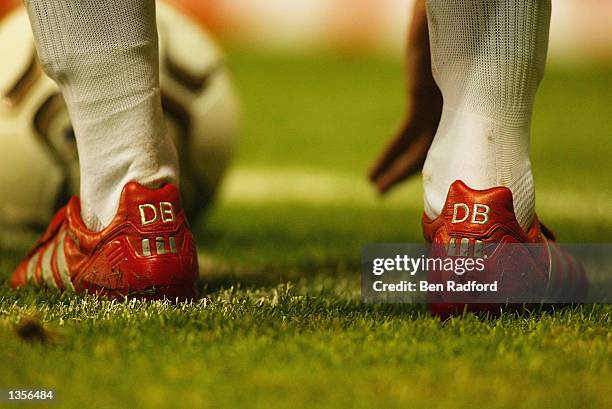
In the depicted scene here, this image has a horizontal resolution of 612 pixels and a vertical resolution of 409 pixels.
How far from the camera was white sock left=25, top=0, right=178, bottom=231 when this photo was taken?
1706 millimetres

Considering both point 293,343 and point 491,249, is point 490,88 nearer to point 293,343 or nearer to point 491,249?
point 491,249

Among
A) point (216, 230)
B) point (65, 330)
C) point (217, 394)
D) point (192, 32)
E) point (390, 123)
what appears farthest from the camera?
point (390, 123)

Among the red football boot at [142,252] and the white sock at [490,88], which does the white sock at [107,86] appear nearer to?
the red football boot at [142,252]

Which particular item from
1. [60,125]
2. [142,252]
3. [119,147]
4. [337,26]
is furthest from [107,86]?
[337,26]

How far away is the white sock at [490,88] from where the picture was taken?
5.57 feet

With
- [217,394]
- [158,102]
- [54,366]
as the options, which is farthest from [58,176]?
[217,394]

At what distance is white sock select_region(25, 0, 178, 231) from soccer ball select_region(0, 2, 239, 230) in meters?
0.78

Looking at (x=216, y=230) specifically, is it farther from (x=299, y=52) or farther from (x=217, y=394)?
(x=299, y=52)

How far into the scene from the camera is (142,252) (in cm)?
172

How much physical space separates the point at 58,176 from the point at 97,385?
→ 138cm

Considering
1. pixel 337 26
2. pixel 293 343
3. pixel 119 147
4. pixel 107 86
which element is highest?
pixel 337 26

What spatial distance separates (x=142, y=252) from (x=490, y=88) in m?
0.76

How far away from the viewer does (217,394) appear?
49.0 inches

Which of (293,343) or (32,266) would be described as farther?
(32,266)
